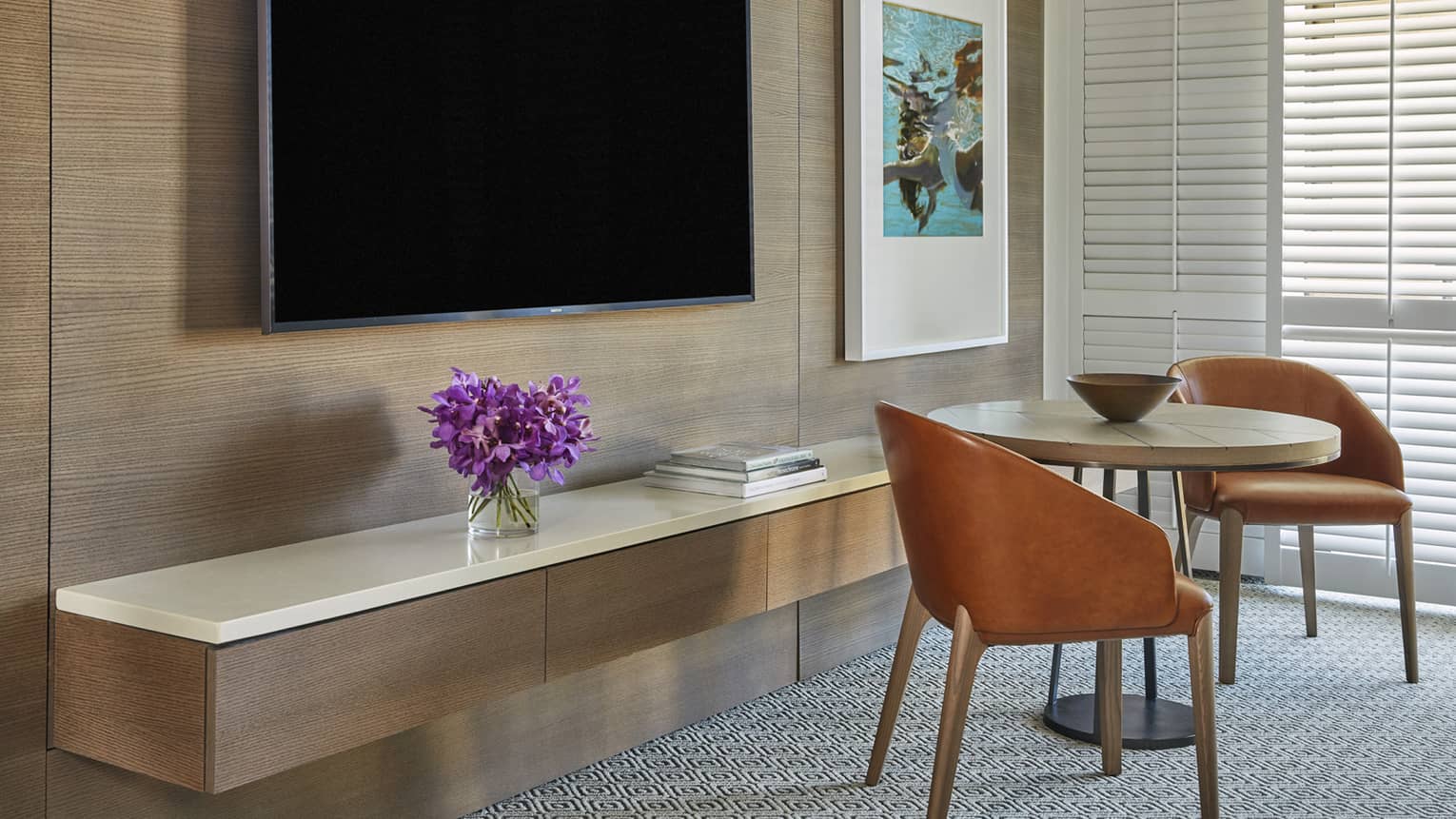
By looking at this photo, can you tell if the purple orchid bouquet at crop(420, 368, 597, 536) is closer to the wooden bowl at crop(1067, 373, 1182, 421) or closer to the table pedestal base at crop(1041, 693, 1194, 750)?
the wooden bowl at crop(1067, 373, 1182, 421)

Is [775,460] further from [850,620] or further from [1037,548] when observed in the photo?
[850,620]

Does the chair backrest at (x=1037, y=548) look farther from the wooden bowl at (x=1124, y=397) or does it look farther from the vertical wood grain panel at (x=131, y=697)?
the vertical wood grain panel at (x=131, y=697)

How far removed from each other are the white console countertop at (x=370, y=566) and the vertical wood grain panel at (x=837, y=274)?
760mm

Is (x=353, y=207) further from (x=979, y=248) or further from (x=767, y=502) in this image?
(x=979, y=248)

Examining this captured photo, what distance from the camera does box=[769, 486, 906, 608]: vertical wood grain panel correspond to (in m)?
2.75

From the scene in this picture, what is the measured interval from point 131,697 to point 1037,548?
4.70 feet

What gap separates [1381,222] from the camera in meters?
3.99

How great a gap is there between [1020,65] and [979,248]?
0.73 metres

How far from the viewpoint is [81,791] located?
192 cm

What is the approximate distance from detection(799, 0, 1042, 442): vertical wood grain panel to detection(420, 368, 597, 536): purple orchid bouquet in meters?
1.19

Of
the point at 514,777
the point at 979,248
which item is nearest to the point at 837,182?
the point at 979,248

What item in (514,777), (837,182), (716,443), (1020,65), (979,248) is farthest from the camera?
(1020,65)

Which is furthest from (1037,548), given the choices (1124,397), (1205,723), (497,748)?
(497,748)

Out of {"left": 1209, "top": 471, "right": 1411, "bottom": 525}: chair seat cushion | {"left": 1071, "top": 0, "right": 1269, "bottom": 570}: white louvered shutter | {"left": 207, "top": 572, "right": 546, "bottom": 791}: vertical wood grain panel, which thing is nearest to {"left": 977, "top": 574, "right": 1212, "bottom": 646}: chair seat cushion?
{"left": 207, "top": 572, "right": 546, "bottom": 791}: vertical wood grain panel
